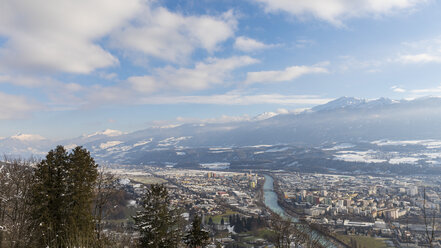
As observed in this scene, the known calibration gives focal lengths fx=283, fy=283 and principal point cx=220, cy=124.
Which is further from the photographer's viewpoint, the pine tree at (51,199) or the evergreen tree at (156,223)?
the evergreen tree at (156,223)

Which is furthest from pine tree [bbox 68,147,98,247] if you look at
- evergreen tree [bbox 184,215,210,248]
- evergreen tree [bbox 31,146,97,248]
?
evergreen tree [bbox 184,215,210,248]

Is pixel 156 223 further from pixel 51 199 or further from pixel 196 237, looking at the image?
pixel 51 199

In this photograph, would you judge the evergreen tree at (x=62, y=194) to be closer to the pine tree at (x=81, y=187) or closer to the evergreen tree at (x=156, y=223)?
the pine tree at (x=81, y=187)

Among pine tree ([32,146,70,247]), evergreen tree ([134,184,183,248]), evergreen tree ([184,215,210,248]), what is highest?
pine tree ([32,146,70,247])

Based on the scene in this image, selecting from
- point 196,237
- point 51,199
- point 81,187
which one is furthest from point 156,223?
point 51,199

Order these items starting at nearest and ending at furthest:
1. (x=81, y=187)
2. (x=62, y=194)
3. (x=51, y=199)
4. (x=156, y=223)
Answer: (x=51, y=199) < (x=62, y=194) < (x=81, y=187) < (x=156, y=223)

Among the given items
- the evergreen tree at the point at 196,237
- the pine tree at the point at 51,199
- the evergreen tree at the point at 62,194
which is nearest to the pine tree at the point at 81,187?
the evergreen tree at the point at 62,194

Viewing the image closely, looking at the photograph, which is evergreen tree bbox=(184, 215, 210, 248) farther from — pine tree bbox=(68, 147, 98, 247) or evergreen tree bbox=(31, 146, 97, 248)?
evergreen tree bbox=(31, 146, 97, 248)

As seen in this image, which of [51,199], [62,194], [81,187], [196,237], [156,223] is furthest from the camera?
[196,237]
